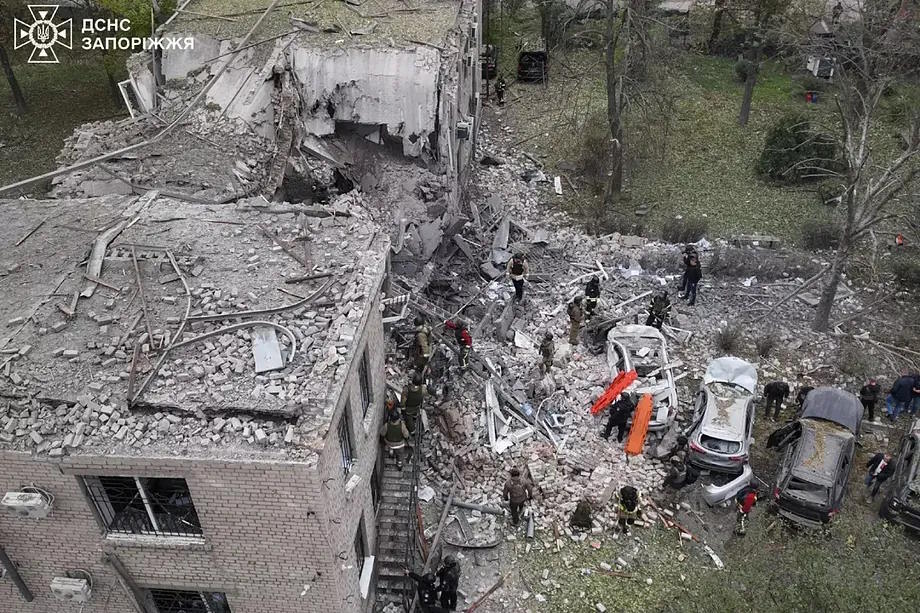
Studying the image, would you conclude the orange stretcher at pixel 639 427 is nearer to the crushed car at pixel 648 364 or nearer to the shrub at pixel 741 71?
the crushed car at pixel 648 364

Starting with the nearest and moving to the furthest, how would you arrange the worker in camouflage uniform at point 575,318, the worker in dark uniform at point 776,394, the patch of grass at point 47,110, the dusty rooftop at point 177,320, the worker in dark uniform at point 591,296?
1. the dusty rooftop at point 177,320
2. the worker in dark uniform at point 776,394
3. the worker in camouflage uniform at point 575,318
4. the worker in dark uniform at point 591,296
5. the patch of grass at point 47,110

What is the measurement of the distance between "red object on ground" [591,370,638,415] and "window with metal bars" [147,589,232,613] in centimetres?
899

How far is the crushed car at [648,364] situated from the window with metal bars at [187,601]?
9.53 metres

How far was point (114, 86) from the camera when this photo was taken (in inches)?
A: 1204

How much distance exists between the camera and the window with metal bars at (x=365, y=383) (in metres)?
11.1

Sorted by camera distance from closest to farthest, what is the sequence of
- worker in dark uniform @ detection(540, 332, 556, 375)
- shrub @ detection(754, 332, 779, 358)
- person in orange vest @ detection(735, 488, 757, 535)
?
person in orange vest @ detection(735, 488, 757, 535) → worker in dark uniform @ detection(540, 332, 556, 375) → shrub @ detection(754, 332, 779, 358)

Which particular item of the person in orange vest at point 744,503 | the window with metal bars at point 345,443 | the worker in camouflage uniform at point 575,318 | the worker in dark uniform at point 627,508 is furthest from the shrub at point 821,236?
the window with metal bars at point 345,443

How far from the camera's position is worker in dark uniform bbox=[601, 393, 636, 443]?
583 inches

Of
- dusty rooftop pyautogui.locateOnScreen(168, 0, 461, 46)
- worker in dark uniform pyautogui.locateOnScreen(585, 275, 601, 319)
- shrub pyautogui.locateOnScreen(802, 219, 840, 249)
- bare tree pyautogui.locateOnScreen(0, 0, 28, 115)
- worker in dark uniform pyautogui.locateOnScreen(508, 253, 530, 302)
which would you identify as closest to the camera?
worker in dark uniform pyautogui.locateOnScreen(585, 275, 601, 319)

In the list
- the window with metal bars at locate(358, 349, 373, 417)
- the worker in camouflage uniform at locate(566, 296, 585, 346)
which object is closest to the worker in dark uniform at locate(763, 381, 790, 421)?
the worker in camouflage uniform at locate(566, 296, 585, 346)

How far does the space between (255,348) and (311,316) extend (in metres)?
0.98

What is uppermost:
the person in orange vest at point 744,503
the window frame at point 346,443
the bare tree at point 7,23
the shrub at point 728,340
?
the bare tree at point 7,23

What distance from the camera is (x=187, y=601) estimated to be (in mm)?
9930

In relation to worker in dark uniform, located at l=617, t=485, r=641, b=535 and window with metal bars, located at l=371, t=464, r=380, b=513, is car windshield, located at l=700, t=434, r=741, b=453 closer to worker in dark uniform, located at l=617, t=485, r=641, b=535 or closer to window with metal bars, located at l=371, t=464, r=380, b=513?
worker in dark uniform, located at l=617, t=485, r=641, b=535
